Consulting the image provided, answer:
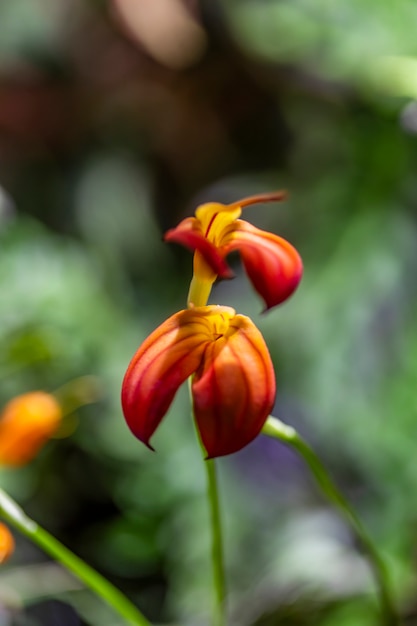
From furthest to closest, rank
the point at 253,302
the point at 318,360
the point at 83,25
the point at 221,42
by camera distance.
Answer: the point at 83,25 < the point at 221,42 < the point at 253,302 < the point at 318,360

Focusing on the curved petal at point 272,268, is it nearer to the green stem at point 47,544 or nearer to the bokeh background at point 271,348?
the green stem at point 47,544

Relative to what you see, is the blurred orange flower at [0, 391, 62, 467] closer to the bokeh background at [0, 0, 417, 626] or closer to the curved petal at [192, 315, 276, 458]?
the bokeh background at [0, 0, 417, 626]

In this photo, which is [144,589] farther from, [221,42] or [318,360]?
[221,42]

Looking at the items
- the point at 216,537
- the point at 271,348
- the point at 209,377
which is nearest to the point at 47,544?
the point at 216,537

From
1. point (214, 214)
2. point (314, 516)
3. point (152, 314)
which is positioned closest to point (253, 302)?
point (152, 314)

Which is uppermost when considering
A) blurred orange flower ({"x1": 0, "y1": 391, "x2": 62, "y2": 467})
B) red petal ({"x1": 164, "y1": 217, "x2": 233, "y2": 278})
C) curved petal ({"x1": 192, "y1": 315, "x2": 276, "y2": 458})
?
red petal ({"x1": 164, "y1": 217, "x2": 233, "y2": 278})

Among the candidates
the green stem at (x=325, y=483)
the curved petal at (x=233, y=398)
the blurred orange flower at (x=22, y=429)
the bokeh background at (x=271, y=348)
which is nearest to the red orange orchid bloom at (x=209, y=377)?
the curved petal at (x=233, y=398)

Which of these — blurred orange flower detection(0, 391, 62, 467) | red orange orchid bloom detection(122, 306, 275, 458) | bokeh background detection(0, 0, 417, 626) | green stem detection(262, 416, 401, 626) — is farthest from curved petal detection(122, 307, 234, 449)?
bokeh background detection(0, 0, 417, 626)
